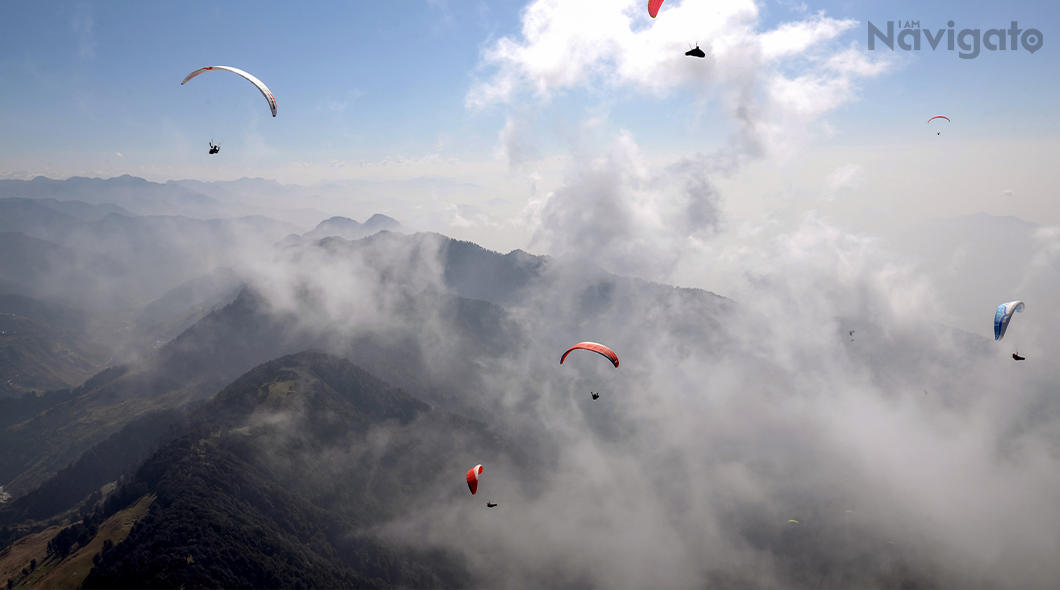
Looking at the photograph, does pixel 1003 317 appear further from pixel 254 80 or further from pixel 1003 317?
pixel 254 80

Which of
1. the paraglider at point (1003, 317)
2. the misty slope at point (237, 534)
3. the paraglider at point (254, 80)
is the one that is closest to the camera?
the paraglider at point (254, 80)

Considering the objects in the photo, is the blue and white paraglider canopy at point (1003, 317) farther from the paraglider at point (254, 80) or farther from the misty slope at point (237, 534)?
the misty slope at point (237, 534)

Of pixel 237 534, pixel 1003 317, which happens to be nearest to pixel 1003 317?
pixel 1003 317

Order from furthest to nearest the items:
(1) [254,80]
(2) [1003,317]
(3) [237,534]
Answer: (3) [237,534] < (2) [1003,317] < (1) [254,80]

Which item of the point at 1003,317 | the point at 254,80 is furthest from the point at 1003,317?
the point at 254,80

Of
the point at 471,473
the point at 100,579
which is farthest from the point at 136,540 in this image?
the point at 471,473

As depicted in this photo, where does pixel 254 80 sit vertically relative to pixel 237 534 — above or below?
above

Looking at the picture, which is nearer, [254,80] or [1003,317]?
[254,80]

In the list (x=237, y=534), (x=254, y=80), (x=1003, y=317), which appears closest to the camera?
(x=254, y=80)

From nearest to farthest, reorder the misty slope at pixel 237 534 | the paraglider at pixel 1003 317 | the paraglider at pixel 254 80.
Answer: the paraglider at pixel 254 80 < the paraglider at pixel 1003 317 < the misty slope at pixel 237 534

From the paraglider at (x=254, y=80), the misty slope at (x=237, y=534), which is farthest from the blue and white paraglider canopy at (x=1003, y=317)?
the misty slope at (x=237, y=534)

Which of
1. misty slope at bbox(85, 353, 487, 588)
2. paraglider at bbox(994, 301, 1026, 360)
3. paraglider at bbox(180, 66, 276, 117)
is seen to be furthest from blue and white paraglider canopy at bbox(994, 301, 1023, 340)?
misty slope at bbox(85, 353, 487, 588)
